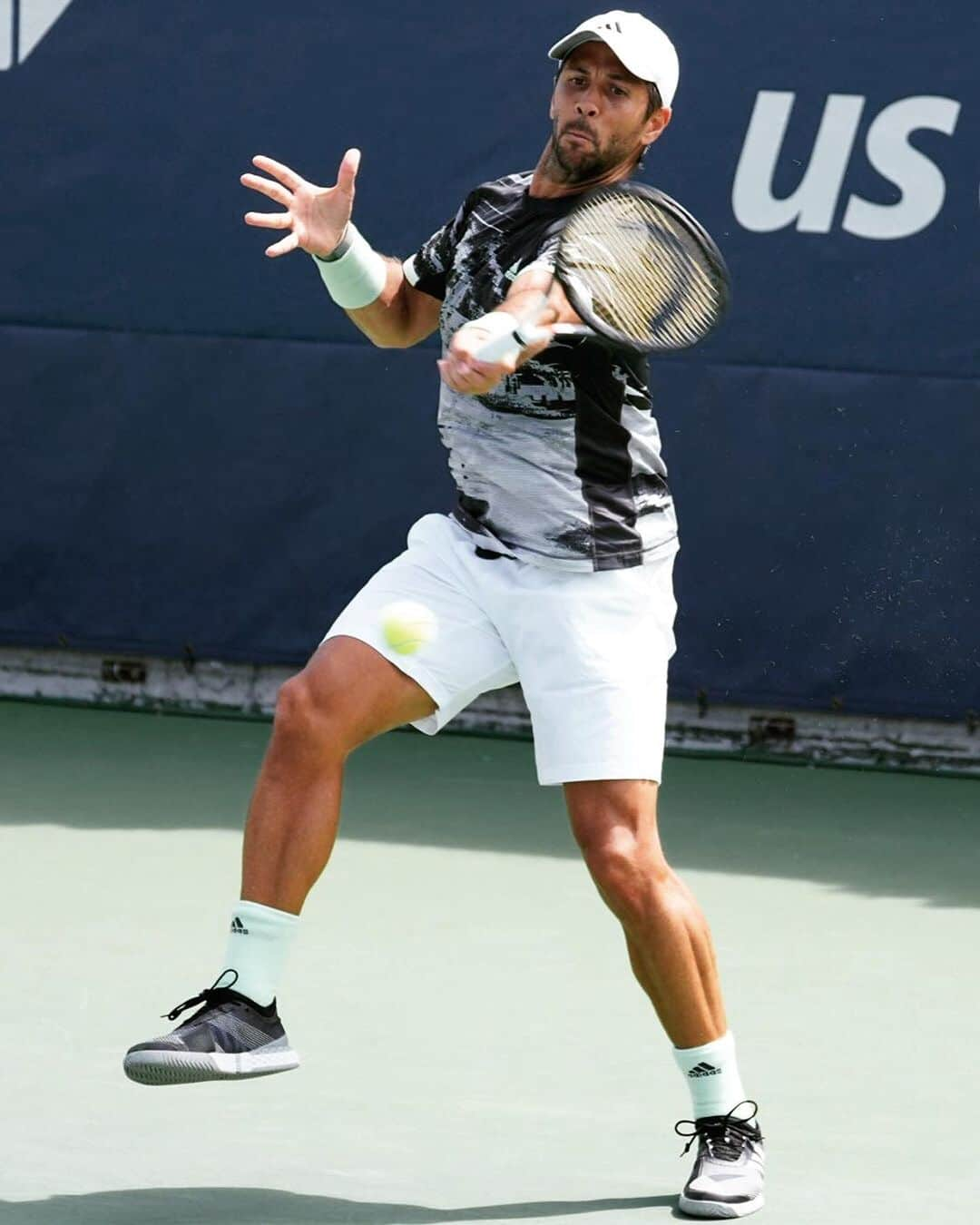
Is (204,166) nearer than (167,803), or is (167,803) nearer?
(167,803)

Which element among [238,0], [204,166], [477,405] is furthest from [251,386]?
[477,405]

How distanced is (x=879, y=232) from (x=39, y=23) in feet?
7.94

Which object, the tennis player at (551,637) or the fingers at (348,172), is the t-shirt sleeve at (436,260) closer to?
the tennis player at (551,637)

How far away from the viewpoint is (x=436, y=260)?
374 cm

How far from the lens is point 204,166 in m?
6.96

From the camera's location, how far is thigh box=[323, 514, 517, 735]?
3.49 m

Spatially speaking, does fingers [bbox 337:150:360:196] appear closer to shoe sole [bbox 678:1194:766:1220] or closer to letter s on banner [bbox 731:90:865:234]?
shoe sole [bbox 678:1194:766:1220]

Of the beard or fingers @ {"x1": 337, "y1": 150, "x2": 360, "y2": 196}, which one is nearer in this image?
the beard

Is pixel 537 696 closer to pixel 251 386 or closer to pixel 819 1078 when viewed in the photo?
pixel 819 1078

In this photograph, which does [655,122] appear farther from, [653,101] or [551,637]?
[551,637]

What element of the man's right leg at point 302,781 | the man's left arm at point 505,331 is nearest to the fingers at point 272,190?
the man's left arm at point 505,331

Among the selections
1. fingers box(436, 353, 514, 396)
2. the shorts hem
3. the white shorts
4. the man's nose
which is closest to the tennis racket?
the man's nose

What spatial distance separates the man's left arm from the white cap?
35cm

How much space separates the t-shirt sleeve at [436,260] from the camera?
12.1ft
